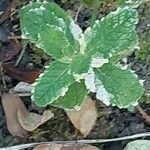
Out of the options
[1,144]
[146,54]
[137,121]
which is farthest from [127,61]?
[1,144]

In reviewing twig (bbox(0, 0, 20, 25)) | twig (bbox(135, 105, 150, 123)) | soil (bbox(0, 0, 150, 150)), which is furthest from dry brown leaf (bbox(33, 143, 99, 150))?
twig (bbox(0, 0, 20, 25))

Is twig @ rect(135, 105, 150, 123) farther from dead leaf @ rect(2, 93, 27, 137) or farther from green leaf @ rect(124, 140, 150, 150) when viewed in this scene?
dead leaf @ rect(2, 93, 27, 137)

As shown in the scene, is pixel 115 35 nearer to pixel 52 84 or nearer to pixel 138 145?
pixel 52 84

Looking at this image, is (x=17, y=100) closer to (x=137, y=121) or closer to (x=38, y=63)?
(x=38, y=63)

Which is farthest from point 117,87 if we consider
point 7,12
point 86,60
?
point 7,12

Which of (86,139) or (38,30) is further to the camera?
(86,139)

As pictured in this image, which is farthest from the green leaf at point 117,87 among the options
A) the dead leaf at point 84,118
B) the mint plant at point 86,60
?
the dead leaf at point 84,118
